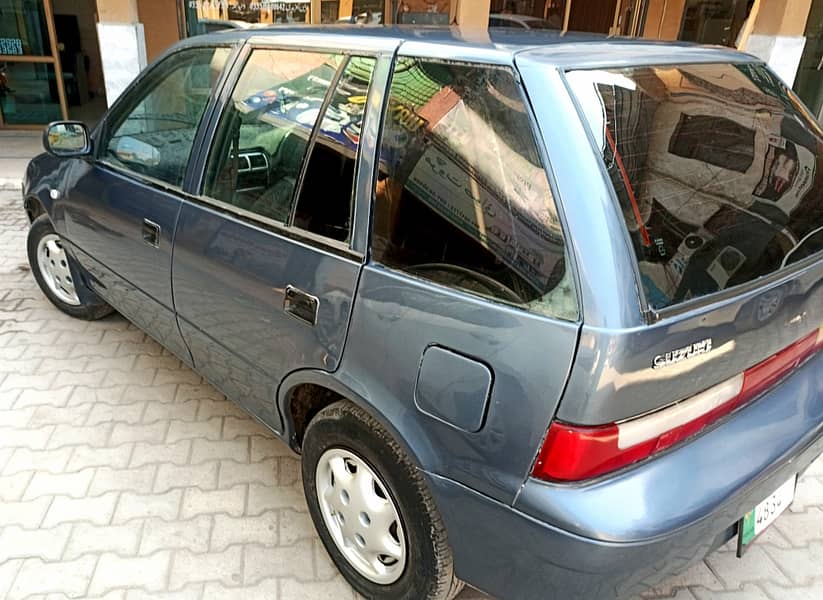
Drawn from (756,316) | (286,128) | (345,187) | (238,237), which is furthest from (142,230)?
(756,316)

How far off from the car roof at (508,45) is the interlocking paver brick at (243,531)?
176 cm

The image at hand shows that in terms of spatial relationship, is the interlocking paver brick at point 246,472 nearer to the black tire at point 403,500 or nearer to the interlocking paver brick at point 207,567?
the interlocking paver brick at point 207,567

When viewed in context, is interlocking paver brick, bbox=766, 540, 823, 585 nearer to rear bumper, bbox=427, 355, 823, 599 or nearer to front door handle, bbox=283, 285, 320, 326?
rear bumper, bbox=427, 355, 823, 599

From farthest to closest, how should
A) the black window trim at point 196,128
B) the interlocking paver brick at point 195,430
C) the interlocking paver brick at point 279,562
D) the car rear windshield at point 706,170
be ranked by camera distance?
the interlocking paver brick at point 195,430 → the black window trim at point 196,128 → the interlocking paver brick at point 279,562 → the car rear windshield at point 706,170

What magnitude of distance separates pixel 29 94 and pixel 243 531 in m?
8.74

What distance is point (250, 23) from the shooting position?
7.99 meters

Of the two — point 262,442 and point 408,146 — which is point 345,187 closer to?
point 408,146

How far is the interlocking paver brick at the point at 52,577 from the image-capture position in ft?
6.84

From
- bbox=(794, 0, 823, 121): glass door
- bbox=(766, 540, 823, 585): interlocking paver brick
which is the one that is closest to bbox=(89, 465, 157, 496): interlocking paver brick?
bbox=(766, 540, 823, 585): interlocking paver brick

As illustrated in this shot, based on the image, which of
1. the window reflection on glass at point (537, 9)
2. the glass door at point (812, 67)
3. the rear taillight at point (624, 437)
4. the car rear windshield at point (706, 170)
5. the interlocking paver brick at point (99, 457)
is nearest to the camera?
Result: the rear taillight at point (624, 437)

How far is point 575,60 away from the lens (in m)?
1.58

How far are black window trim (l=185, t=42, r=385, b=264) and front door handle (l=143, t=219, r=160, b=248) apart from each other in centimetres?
26

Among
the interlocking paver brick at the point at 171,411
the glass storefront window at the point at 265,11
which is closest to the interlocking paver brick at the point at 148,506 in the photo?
the interlocking paver brick at the point at 171,411

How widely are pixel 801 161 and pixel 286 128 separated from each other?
1697mm
